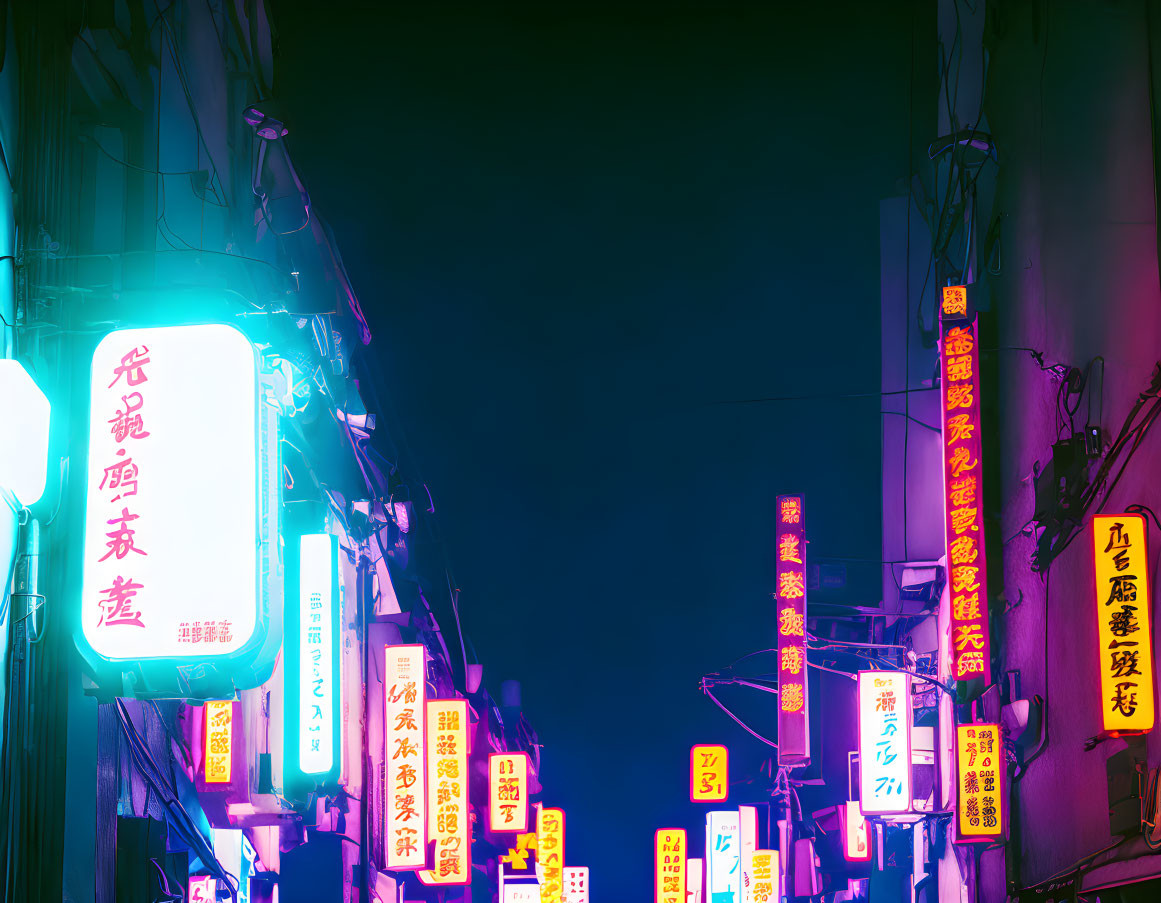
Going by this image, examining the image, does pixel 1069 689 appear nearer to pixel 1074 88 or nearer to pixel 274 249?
pixel 1074 88

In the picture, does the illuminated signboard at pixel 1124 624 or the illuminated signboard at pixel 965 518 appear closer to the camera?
the illuminated signboard at pixel 1124 624

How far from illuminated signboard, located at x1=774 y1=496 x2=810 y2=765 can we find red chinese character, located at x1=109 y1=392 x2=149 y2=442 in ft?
47.4

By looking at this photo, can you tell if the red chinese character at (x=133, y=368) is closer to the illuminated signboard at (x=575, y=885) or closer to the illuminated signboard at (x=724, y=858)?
the illuminated signboard at (x=724, y=858)

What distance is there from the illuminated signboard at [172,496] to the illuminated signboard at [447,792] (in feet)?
37.1

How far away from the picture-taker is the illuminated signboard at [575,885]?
3344 cm

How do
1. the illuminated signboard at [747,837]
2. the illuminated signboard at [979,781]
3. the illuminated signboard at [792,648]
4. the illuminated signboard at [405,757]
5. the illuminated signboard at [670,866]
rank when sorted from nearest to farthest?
the illuminated signboard at [979,781] < the illuminated signboard at [405,757] < the illuminated signboard at [792,648] < the illuminated signboard at [747,837] < the illuminated signboard at [670,866]

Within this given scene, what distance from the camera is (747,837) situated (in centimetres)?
2791

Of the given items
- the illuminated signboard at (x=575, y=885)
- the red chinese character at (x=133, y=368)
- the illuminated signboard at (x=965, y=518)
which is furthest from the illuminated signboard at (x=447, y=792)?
the illuminated signboard at (x=575, y=885)

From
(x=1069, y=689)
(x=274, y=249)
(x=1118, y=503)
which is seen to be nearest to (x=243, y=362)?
(x=274, y=249)

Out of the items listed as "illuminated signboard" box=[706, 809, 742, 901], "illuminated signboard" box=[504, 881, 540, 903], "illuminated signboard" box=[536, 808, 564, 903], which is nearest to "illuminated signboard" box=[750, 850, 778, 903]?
"illuminated signboard" box=[706, 809, 742, 901]

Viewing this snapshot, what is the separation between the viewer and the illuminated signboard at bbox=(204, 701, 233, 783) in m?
11.8

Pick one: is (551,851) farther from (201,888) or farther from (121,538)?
(121,538)

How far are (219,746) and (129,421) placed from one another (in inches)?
202

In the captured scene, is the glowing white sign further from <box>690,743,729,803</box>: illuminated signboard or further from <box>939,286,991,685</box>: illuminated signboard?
<box>690,743,729,803</box>: illuminated signboard
